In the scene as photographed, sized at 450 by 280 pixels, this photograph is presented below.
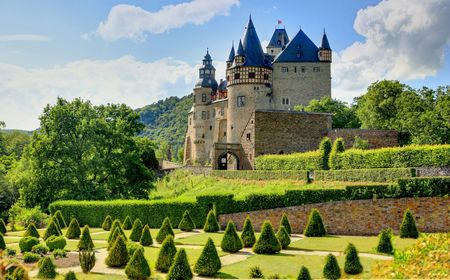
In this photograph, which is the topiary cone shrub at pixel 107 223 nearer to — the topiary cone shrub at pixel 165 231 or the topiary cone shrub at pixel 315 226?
the topiary cone shrub at pixel 165 231

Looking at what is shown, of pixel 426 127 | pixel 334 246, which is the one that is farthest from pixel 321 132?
pixel 334 246

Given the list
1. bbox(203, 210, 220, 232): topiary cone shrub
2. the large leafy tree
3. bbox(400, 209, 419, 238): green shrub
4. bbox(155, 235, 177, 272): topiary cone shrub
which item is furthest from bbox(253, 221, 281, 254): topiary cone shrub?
the large leafy tree

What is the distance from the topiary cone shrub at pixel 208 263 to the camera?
1811cm

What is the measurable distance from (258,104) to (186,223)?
1238 inches

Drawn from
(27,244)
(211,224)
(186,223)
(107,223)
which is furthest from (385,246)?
(107,223)

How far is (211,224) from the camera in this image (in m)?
29.8

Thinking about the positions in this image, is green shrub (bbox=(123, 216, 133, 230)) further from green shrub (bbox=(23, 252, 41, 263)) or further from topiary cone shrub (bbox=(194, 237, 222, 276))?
topiary cone shrub (bbox=(194, 237, 222, 276))

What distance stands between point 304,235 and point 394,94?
107ft

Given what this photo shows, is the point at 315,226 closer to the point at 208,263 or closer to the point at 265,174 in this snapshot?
the point at 208,263

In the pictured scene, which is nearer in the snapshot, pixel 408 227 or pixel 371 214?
pixel 408 227

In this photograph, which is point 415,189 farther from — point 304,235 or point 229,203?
point 229,203

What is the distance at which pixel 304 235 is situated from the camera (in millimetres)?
26797

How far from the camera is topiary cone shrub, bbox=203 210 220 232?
2972cm

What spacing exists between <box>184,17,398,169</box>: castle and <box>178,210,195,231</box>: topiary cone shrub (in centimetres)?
1650
